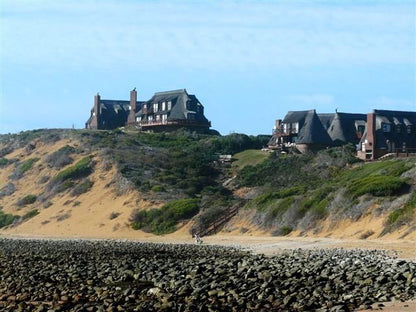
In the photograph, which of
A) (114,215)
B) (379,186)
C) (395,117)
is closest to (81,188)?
(114,215)

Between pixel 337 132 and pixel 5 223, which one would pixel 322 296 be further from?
pixel 337 132

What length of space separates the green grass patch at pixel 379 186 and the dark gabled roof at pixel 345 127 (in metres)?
34.4

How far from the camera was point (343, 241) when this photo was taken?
41312mm

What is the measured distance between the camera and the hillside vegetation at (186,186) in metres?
48.2

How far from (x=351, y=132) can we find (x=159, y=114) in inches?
1043

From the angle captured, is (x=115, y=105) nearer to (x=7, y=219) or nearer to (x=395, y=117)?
(x=7, y=219)

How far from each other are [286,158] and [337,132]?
1267 cm

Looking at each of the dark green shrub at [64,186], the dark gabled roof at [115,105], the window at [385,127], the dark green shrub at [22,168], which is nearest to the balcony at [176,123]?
the dark gabled roof at [115,105]

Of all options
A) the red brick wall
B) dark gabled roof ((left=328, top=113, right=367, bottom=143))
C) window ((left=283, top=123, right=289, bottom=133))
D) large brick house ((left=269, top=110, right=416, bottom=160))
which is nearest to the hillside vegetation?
large brick house ((left=269, top=110, right=416, bottom=160))

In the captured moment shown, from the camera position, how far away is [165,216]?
199ft

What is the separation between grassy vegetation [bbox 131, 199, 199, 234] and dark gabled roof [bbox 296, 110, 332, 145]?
21.9 metres

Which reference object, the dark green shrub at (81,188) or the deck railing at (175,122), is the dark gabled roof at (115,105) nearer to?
the deck railing at (175,122)

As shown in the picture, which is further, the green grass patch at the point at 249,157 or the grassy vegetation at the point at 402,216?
the green grass patch at the point at 249,157

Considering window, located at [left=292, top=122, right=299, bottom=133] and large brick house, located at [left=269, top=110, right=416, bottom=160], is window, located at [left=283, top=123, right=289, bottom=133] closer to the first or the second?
large brick house, located at [left=269, top=110, right=416, bottom=160]
